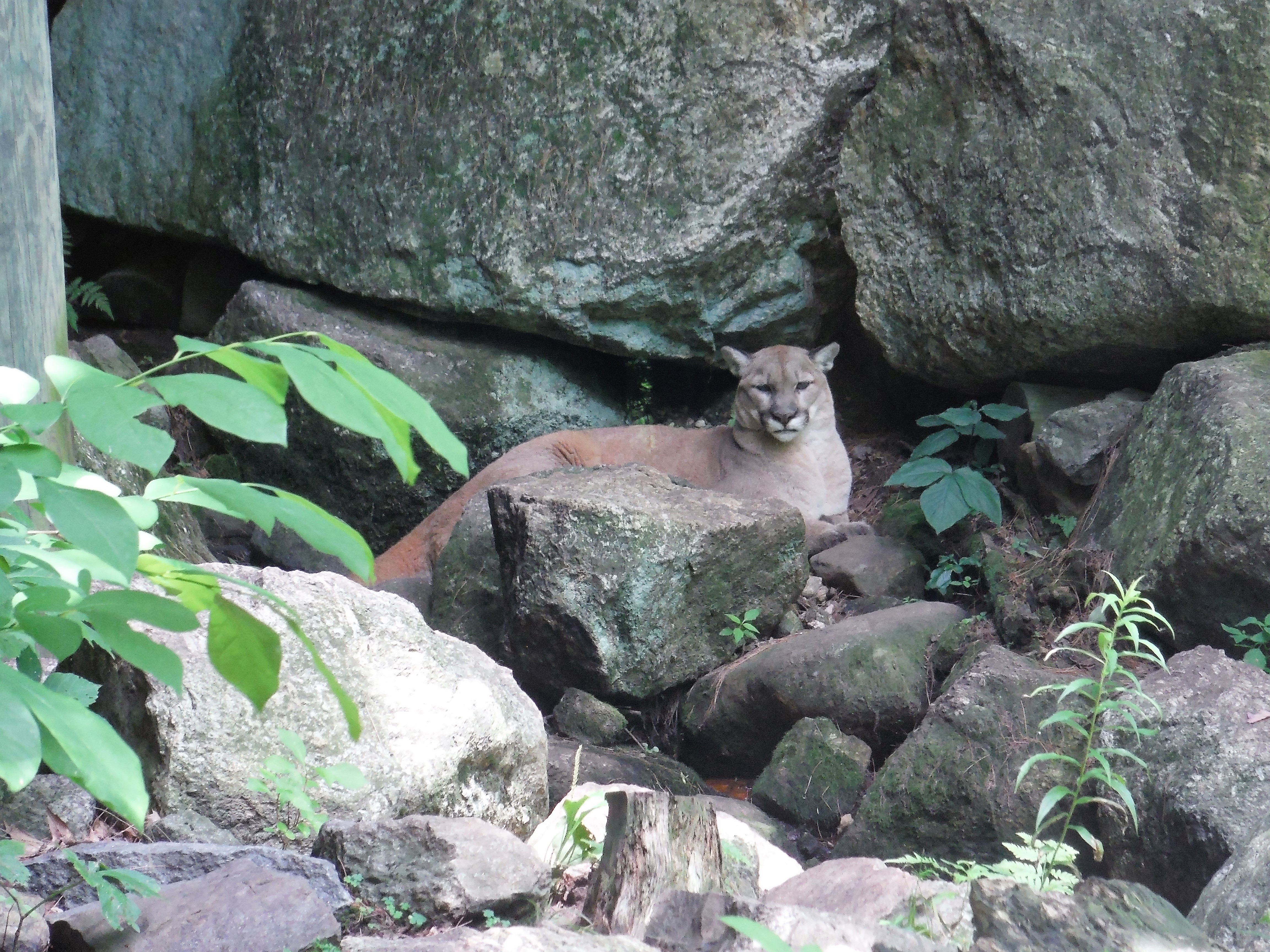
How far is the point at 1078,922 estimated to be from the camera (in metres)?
1.91

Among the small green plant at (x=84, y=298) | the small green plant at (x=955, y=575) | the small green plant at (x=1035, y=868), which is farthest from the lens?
the small green plant at (x=84, y=298)

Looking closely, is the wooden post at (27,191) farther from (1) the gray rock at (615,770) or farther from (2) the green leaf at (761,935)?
(2) the green leaf at (761,935)

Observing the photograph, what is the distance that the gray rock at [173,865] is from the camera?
2.41 m

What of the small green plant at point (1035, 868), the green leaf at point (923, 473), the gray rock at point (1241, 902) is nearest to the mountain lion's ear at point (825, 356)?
the green leaf at point (923, 473)

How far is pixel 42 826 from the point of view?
2.72m

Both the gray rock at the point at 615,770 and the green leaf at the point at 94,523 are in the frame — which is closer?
the green leaf at the point at 94,523

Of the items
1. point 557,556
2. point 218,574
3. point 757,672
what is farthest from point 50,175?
point 757,672

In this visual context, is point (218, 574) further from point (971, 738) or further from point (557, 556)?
point (557, 556)

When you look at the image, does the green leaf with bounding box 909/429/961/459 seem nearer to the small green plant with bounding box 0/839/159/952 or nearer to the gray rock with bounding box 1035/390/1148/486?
the gray rock with bounding box 1035/390/1148/486

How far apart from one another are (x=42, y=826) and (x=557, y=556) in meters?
2.70

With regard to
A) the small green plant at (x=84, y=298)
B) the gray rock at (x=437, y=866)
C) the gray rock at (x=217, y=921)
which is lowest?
the small green plant at (x=84, y=298)

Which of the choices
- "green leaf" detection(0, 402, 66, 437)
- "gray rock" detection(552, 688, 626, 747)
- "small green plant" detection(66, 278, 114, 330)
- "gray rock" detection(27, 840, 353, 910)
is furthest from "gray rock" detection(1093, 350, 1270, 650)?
"small green plant" detection(66, 278, 114, 330)

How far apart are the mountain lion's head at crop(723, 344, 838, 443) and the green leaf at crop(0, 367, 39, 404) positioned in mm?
6096

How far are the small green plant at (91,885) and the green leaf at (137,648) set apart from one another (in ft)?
3.27
